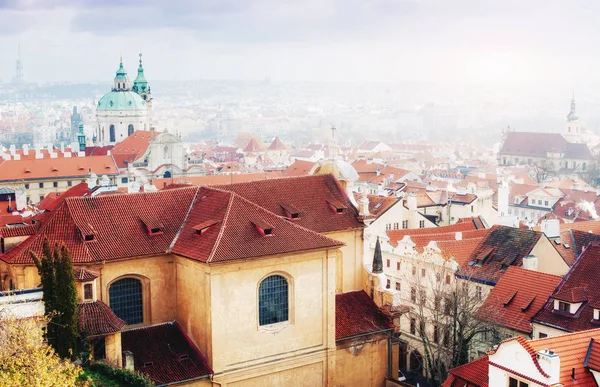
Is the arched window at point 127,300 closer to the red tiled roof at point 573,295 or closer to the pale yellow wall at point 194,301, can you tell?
the pale yellow wall at point 194,301

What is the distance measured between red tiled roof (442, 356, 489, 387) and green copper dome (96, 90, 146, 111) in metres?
139

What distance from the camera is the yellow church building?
32906mm

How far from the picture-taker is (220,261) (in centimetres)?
3259

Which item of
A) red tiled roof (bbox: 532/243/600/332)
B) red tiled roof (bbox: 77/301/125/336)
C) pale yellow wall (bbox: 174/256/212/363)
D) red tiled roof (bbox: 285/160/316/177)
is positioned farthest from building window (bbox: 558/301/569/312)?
red tiled roof (bbox: 285/160/316/177)

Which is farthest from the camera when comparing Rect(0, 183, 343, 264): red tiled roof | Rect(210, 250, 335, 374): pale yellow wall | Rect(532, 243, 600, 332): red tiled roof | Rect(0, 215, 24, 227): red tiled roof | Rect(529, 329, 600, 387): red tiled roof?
Rect(0, 215, 24, 227): red tiled roof

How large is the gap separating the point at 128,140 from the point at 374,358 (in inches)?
4059

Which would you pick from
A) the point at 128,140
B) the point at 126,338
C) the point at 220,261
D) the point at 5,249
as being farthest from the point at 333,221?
the point at 128,140

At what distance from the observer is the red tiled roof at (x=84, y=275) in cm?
3142

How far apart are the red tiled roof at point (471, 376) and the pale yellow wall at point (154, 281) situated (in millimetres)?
12766

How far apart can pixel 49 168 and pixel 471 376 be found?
89.0 m

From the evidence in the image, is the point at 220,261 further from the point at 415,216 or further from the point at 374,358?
the point at 415,216

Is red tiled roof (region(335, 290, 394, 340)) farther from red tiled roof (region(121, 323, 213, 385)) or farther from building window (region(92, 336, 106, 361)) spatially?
building window (region(92, 336, 106, 361))

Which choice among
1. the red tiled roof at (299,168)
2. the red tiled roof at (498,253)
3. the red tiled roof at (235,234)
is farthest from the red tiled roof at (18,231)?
the red tiled roof at (299,168)

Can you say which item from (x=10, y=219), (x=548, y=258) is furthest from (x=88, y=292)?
(x=10, y=219)
